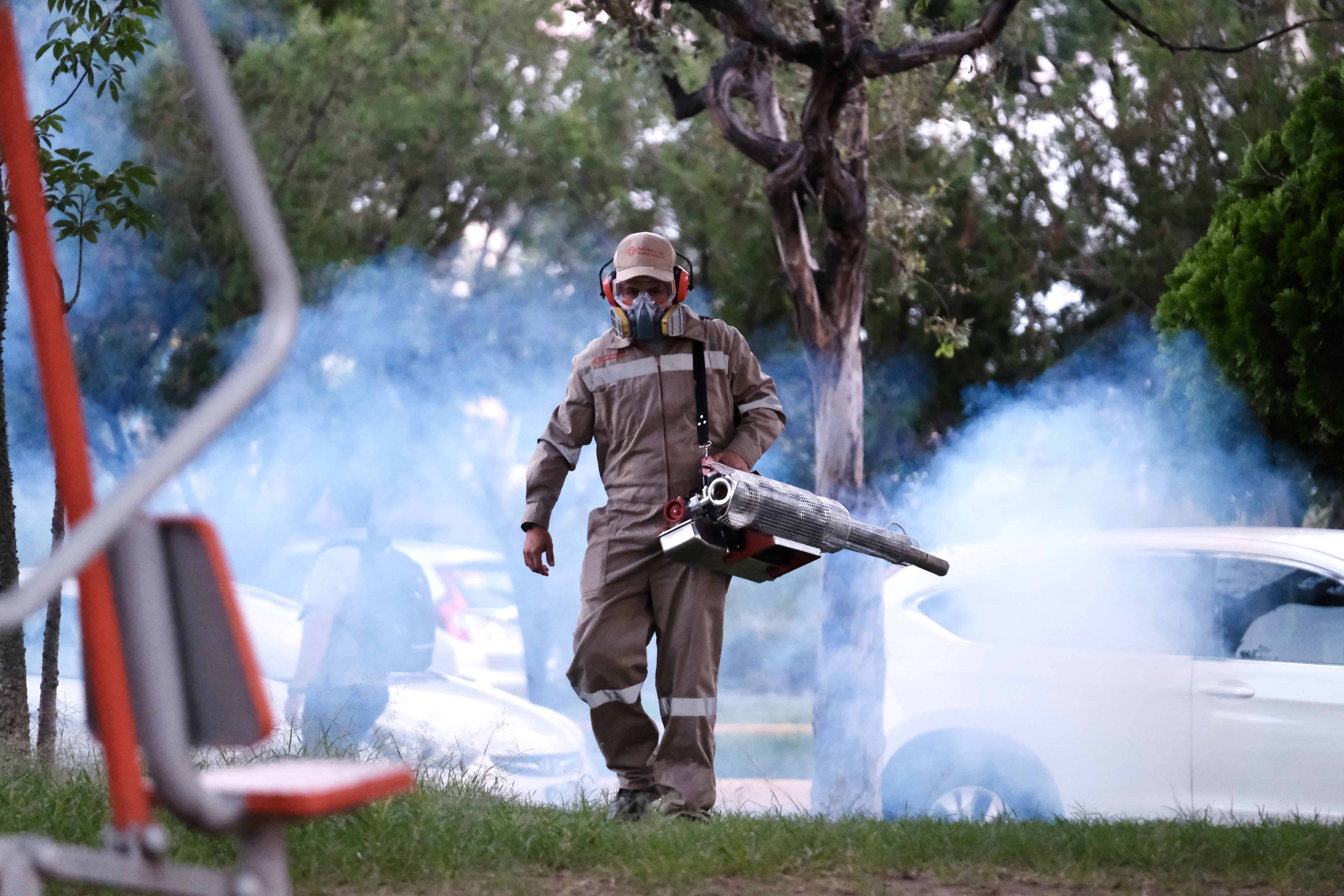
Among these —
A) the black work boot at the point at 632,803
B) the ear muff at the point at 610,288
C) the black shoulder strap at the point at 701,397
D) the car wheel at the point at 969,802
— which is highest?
the ear muff at the point at 610,288

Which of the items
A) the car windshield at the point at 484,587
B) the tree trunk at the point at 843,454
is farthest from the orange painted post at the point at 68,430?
the car windshield at the point at 484,587

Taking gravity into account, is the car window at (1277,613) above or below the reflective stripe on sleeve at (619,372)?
below

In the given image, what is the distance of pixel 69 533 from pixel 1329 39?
30.4 ft

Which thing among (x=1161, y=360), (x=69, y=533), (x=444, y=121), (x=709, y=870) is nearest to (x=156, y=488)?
(x=69, y=533)

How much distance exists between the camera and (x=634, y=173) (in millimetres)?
15922

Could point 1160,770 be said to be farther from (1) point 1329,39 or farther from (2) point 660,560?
(1) point 1329,39

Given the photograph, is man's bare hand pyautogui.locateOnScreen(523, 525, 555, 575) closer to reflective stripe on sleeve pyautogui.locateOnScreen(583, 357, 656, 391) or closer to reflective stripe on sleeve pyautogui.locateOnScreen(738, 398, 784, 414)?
reflective stripe on sleeve pyautogui.locateOnScreen(583, 357, 656, 391)

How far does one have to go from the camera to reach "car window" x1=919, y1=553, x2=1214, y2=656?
5.33 m

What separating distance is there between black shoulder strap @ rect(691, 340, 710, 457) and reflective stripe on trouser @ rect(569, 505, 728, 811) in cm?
27

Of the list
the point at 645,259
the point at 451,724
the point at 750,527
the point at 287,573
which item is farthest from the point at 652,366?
the point at 287,573

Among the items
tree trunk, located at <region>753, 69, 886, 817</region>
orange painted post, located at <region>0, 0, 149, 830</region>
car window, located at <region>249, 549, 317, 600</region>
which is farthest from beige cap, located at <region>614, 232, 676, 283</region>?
car window, located at <region>249, 549, 317, 600</region>

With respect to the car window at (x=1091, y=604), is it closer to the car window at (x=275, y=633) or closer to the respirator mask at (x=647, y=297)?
the respirator mask at (x=647, y=297)

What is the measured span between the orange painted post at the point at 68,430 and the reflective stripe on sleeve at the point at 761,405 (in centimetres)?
298

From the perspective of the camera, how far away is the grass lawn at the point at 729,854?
292 centimetres
